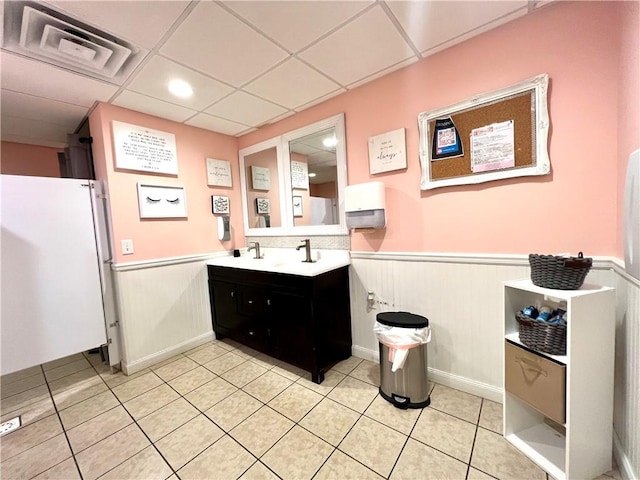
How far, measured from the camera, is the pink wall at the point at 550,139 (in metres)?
1.30

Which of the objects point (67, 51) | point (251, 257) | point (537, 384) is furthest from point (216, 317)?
point (537, 384)

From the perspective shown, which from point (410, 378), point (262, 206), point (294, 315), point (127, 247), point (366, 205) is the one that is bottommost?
point (410, 378)

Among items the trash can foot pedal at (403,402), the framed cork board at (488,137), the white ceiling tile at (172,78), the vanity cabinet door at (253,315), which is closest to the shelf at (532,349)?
the trash can foot pedal at (403,402)

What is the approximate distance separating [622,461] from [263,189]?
3.24m

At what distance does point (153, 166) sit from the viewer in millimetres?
2424

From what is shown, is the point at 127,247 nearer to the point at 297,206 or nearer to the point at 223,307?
the point at 223,307

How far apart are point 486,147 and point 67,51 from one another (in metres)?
2.64

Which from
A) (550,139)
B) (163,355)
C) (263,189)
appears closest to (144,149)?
(263,189)

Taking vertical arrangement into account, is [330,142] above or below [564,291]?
above

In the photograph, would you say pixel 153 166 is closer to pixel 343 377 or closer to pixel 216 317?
pixel 216 317

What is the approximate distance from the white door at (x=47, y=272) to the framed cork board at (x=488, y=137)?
2.90m

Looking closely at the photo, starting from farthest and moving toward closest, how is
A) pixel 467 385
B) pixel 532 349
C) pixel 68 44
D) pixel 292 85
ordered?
pixel 292 85
pixel 467 385
pixel 68 44
pixel 532 349

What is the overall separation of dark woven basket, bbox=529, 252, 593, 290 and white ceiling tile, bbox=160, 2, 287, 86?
1933mm

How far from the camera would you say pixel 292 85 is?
80.1 inches
